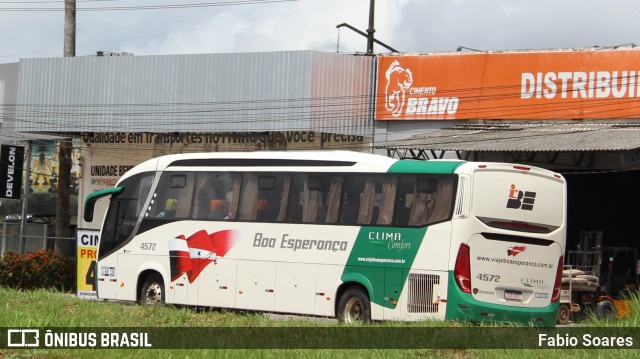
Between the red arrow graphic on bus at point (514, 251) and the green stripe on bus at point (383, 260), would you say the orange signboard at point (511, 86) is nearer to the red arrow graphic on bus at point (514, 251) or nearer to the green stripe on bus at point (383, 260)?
the red arrow graphic on bus at point (514, 251)

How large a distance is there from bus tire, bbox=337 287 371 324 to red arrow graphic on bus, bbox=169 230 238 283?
2.84 meters

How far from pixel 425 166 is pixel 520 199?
1.68 m

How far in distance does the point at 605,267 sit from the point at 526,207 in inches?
387

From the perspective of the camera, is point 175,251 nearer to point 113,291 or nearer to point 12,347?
point 113,291

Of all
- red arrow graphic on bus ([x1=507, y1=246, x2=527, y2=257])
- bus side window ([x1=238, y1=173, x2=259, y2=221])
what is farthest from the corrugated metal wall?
red arrow graphic on bus ([x1=507, y1=246, x2=527, y2=257])

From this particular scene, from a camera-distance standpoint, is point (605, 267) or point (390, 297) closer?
point (390, 297)

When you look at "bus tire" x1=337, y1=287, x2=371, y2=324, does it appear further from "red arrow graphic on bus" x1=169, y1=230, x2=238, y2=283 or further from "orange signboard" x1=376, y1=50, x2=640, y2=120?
"orange signboard" x1=376, y1=50, x2=640, y2=120

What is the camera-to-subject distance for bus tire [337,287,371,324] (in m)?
17.6

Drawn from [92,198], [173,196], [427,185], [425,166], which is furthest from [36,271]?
[427,185]

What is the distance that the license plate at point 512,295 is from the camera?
53.8 ft

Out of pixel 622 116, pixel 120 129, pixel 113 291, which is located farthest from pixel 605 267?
pixel 120 129

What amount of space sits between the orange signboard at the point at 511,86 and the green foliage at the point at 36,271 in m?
12.3

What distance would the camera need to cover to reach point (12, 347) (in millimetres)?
9984

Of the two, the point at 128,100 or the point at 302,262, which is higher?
the point at 128,100
